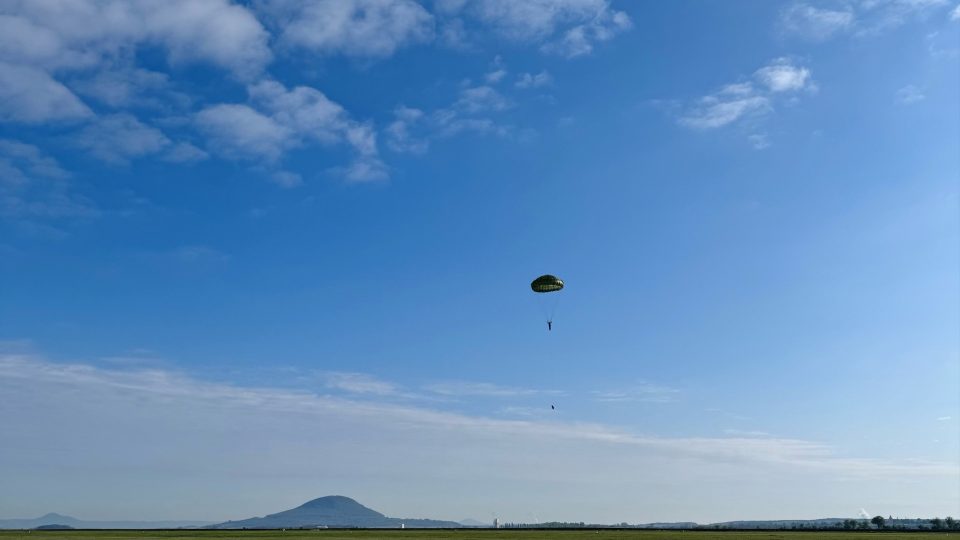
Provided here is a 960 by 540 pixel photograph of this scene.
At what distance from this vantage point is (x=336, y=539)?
141250 mm

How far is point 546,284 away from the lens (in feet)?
337

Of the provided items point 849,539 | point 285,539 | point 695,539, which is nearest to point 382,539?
point 285,539

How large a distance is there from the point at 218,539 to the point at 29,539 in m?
37.9

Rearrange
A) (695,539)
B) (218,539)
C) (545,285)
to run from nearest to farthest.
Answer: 1. (545,285)
2. (218,539)
3. (695,539)

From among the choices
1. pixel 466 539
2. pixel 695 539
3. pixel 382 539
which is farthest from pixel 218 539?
pixel 695 539

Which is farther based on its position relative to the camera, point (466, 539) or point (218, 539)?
point (466, 539)

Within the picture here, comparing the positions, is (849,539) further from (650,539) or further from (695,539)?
(650,539)

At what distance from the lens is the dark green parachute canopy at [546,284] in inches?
→ 4031

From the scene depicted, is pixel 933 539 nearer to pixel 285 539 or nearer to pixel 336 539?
pixel 336 539

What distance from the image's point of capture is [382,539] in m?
145

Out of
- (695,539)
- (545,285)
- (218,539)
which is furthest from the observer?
(695,539)

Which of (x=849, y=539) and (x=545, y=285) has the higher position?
(x=545, y=285)

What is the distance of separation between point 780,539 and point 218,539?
105 metres

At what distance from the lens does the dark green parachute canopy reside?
336ft
